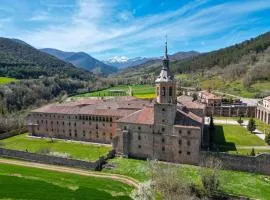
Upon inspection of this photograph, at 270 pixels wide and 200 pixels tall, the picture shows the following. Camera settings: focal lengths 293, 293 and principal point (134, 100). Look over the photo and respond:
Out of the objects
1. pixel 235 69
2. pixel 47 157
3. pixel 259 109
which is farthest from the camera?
pixel 235 69

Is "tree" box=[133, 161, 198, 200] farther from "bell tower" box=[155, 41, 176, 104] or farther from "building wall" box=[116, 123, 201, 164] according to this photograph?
"bell tower" box=[155, 41, 176, 104]

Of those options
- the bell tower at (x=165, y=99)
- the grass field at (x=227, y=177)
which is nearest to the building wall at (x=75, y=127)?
the grass field at (x=227, y=177)

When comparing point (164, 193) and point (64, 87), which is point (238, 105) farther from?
point (64, 87)

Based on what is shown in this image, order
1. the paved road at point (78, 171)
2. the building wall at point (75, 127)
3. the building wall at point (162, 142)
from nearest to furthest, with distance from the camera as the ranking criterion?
the paved road at point (78, 171)
the building wall at point (162, 142)
the building wall at point (75, 127)

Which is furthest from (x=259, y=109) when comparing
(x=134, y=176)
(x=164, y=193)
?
(x=164, y=193)

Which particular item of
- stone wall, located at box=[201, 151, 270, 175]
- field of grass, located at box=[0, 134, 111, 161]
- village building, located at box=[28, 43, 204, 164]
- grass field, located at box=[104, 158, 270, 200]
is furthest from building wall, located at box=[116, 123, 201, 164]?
field of grass, located at box=[0, 134, 111, 161]

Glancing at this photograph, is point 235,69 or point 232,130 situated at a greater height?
point 235,69

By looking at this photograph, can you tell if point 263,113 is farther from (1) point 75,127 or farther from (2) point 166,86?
(1) point 75,127

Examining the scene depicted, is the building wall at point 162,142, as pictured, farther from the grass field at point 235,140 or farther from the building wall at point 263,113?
the building wall at point 263,113
